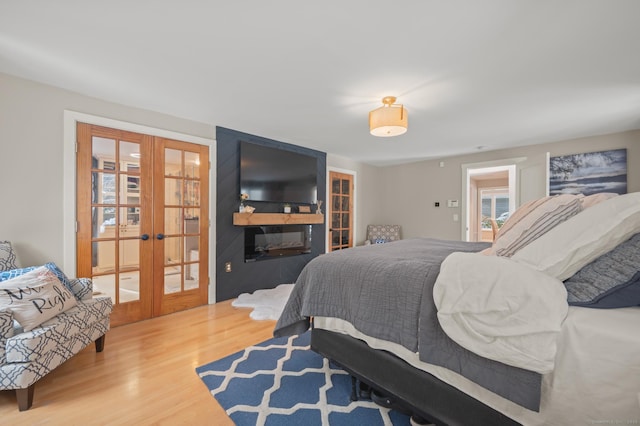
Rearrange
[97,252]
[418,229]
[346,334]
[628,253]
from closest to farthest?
1. [628,253]
2. [346,334]
3. [97,252]
4. [418,229]

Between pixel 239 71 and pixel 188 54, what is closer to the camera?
pixel 188 54

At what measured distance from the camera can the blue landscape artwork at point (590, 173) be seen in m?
3.65

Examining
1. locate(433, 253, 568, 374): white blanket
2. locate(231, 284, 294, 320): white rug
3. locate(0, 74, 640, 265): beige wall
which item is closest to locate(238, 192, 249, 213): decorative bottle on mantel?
locate(0, 74, 640, 265): beige wall

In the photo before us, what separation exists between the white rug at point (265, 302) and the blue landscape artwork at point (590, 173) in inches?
173

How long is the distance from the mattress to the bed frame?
0.15 m

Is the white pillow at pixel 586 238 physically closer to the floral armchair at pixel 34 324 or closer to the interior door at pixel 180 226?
the floral armchair at pixel 34 324

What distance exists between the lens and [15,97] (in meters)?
2.26

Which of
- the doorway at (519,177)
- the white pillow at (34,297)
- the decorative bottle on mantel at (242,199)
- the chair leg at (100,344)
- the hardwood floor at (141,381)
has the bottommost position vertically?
the hardwood floor at (141,381)

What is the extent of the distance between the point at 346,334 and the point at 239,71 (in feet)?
7.08

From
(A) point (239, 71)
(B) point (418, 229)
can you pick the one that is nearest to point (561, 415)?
(A) point (239, 71)

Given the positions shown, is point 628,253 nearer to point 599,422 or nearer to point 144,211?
point 599,422

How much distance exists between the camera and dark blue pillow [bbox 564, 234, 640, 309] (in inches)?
39.0

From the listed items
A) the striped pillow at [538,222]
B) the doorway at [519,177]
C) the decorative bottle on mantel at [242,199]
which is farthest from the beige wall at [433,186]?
the striped pillow at [538,222]

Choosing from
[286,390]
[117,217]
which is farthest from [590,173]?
[117,217]
